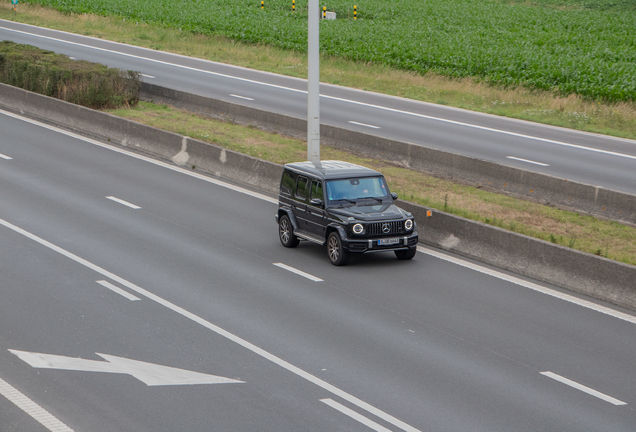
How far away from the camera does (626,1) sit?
83625mm

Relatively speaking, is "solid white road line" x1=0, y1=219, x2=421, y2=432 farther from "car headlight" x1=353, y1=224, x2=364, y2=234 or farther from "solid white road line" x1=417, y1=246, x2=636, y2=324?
"solid white road line" x1=417, y1=246, x2=636, y2=324

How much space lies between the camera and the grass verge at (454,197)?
49.8 feet

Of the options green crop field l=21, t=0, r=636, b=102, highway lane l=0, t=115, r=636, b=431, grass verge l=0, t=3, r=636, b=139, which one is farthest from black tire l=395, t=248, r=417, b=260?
green crop field l=21, t=0, r=636, b=102

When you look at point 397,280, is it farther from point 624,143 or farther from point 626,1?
point 626,1

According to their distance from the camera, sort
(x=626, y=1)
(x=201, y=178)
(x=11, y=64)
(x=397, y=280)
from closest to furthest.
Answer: (x=397, y=280)
(x=201, y=178)
(x=11, y=64)
(x=626, y=1)

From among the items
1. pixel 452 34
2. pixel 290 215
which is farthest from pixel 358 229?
pixel 452 34

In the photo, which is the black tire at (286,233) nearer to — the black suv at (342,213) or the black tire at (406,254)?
the black suv at (342,213)

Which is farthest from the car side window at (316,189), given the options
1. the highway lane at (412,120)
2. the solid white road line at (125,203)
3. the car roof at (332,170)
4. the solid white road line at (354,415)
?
the highway lane at (412,120)

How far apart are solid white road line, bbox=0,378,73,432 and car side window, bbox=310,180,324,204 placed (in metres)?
7.17

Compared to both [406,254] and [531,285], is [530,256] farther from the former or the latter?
[406,254]

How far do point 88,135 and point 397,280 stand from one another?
16.2 meters

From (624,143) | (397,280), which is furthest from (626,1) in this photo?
(397,280)

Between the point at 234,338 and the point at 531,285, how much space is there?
5346mm

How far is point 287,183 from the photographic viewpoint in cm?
1583
